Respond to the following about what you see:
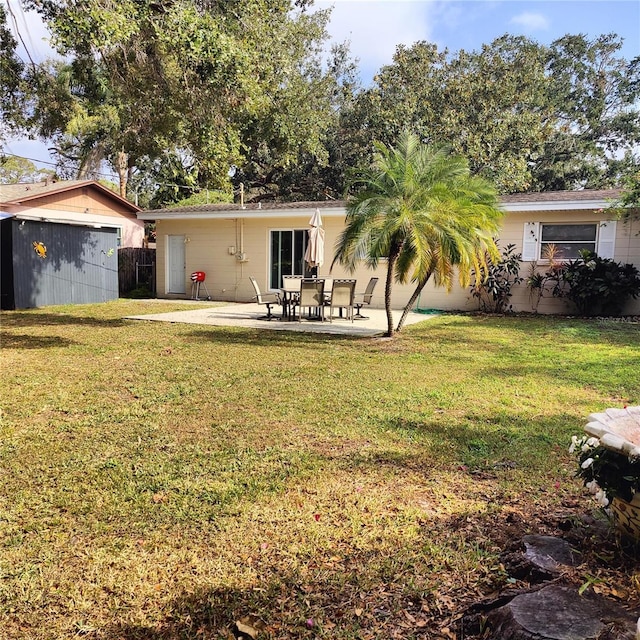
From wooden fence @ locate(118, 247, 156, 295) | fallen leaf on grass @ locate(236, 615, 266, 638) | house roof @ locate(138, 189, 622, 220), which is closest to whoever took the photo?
fallen leaf on grass @ locate(236, 615, 266, 638)

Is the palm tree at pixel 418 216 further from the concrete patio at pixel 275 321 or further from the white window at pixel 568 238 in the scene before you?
the white window at pixel 568 238

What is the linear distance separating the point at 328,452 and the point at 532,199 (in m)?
11.7

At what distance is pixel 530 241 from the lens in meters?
13.4

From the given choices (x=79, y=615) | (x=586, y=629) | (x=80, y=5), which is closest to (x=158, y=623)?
(x=79, y=615)

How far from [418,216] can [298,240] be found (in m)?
8.42

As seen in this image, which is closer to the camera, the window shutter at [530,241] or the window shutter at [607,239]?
the window shutter at [607,239]

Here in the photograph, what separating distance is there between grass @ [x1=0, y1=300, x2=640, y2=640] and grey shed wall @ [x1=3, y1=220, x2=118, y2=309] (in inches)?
309

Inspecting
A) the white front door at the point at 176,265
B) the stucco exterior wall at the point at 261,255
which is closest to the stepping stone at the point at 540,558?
the stucco exterior wall at the point at 261,255

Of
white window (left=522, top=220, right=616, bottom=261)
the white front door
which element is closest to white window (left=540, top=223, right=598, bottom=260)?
white window (left=522, top=220, right=616, bottom=261)

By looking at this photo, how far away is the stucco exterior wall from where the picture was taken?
44.0ft

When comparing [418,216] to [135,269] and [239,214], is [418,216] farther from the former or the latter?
[135,269]

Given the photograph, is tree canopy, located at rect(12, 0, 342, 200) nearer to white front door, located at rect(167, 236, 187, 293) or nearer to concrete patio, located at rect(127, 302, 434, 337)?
concrete patio, located at rect(127, 302, 434, 337)

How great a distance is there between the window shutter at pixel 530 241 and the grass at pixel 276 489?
7.33m

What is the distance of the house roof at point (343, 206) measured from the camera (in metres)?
12.5
